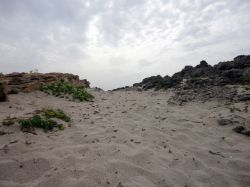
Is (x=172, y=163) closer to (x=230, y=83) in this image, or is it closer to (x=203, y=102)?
(x=203, y=102)

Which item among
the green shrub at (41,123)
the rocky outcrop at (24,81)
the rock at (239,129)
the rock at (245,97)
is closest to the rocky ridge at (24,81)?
the rocky outcrop at (24,81)

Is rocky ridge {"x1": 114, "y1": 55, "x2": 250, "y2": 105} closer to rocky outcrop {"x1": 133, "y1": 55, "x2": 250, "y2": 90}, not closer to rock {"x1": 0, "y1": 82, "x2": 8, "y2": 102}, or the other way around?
rocky outcrop {"x1": 133, "y1": 55, "x2": 250, "y2": 90}

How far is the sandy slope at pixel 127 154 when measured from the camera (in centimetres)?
439

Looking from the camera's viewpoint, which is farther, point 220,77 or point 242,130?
point 220,77

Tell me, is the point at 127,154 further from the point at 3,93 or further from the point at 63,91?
the point at 63,91

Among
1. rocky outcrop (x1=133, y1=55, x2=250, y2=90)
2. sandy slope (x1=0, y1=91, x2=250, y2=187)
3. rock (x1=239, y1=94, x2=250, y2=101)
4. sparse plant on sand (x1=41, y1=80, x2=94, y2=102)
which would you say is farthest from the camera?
rocky outcrop (x1=133, y1=55, x2=250, y2=90)

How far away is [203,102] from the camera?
10.9m

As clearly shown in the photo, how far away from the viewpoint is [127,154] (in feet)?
17.5

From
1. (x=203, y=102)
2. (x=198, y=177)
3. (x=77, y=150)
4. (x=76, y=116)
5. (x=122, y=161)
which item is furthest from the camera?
(x=203, y=102)

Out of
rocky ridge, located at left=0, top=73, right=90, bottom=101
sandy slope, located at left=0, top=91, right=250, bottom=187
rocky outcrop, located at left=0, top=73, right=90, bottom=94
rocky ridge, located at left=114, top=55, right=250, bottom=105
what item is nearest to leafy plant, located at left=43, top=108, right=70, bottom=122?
Answer: sandy slope, located at left=0, top=91, right=250, bottom=187

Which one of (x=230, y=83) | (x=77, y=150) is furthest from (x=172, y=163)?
(x=230, y=83)

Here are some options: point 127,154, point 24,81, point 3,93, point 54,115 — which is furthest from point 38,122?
point 24,81

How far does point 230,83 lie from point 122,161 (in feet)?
35.1

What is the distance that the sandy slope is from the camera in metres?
4.39
